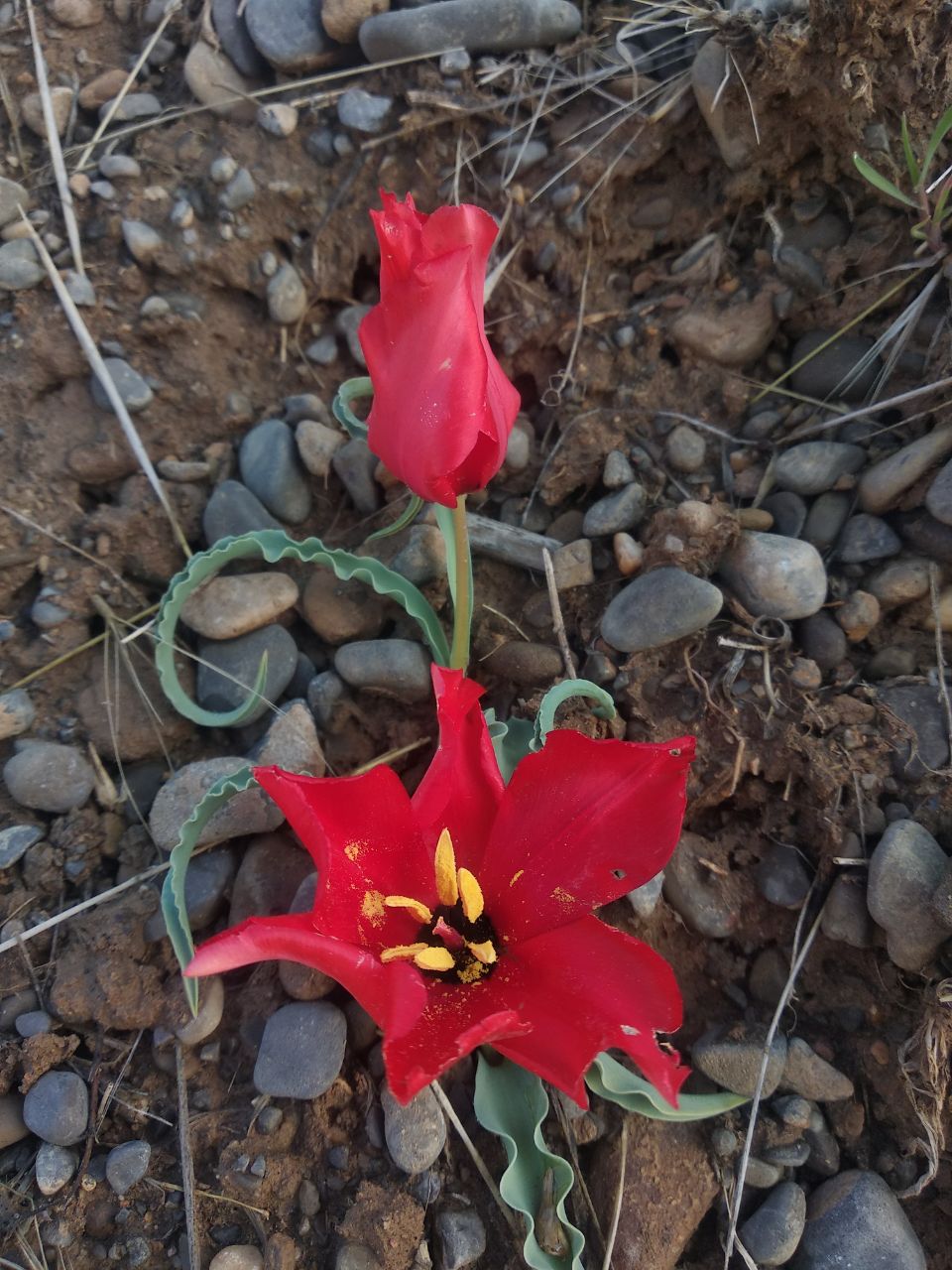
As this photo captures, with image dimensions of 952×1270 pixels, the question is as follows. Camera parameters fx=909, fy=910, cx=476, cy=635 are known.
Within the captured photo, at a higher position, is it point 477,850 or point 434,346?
point 434,346

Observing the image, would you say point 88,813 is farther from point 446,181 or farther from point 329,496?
point 446,181

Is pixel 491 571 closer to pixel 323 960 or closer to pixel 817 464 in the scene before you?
pixel 817 464

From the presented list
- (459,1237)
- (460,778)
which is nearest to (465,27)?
(460,778)

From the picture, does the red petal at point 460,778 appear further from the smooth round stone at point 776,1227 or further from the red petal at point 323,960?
the smooth round stone at point 776,1227

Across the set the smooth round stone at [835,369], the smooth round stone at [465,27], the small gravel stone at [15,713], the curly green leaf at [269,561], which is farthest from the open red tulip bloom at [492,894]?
the smooth round stone at [465,27]

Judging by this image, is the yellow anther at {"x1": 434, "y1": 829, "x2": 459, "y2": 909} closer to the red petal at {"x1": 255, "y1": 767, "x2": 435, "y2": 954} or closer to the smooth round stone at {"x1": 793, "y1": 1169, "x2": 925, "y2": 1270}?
the red petal at {"x1": 255, "y1": 767, "x2": 435, "y2": 954}

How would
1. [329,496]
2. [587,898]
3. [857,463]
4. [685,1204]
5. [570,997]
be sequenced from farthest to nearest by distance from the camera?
[329,496] → [857,463] → [685,1204] → [587,898] → [570,997]

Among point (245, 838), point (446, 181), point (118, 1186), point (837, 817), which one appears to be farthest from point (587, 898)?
point (446, 181)
